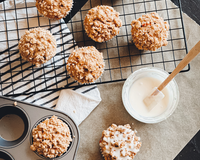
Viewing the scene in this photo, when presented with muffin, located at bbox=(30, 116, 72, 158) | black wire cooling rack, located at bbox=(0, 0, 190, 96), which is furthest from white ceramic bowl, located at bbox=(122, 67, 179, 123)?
muffin, located at bbox=(30, 116, 72, 158)

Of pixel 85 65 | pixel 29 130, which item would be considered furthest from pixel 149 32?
pixel 29 130

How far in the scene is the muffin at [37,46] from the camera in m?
1.86

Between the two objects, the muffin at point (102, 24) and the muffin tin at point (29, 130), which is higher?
the muffin at point (102, 24)

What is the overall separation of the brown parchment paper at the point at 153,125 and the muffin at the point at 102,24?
55cm

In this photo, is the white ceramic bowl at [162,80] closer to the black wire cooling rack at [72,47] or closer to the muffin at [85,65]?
the black wire cooling rack at [72,47]

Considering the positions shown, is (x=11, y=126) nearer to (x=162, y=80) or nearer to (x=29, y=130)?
(x=29, y=130)

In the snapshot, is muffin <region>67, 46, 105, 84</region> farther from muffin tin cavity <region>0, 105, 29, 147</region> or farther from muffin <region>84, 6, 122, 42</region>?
muffin tin cavity <region>0, 105, 29, 147</region>

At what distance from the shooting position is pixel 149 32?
191 centimetres

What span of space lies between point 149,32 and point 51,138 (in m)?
1.27

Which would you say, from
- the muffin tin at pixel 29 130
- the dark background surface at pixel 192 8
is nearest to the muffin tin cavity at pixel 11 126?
the muffin tin at pixel 29 130

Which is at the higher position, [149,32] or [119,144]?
[149,32]

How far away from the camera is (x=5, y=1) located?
210cm

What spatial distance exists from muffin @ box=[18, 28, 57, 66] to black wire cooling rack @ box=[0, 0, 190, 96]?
20 cm

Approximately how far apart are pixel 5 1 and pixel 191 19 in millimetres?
1930
